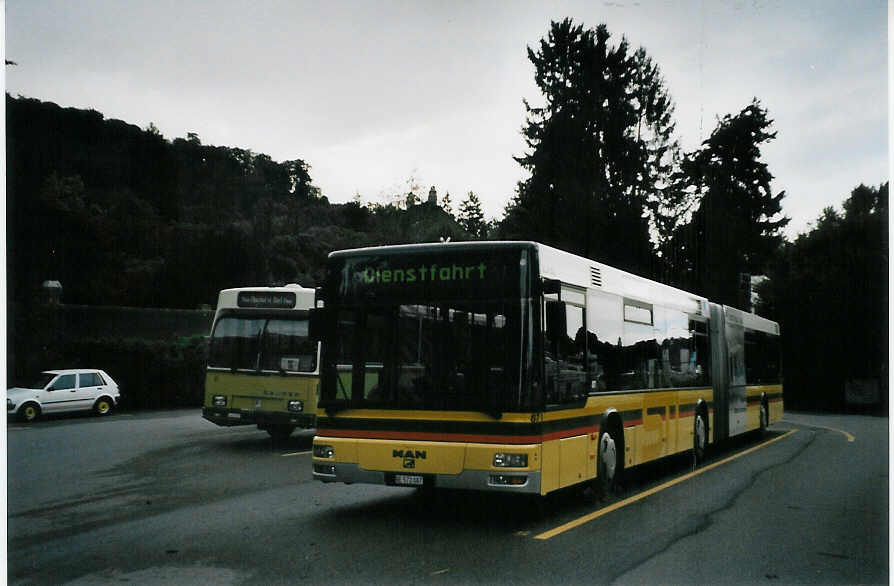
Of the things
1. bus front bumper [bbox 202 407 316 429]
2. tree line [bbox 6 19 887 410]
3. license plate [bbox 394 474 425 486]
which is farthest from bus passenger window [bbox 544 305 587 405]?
tree line [bbox 6 19 887 410]

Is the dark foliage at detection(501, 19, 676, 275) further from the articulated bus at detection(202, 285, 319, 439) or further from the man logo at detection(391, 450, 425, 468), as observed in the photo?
the man logo at detection(391, 450, 425, 468)

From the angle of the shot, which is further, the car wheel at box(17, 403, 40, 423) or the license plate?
the car wheel at box(17, 403, 40, 423)

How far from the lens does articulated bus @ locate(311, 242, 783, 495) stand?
8.23 metres

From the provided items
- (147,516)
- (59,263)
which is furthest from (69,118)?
(147,516)

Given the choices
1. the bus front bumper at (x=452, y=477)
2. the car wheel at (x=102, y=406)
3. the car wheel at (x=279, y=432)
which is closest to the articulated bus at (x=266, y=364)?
the car wheel at (x=279, y=432)

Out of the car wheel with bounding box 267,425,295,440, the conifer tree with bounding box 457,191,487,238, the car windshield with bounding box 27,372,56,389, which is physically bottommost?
the car wheel with bounding box 267,425,295,440

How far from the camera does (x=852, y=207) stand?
42.5m

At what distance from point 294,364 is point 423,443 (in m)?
7.91

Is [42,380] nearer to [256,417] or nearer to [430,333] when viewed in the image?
[256,417]

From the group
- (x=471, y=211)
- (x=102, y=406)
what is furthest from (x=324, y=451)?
(x=471, y=211)

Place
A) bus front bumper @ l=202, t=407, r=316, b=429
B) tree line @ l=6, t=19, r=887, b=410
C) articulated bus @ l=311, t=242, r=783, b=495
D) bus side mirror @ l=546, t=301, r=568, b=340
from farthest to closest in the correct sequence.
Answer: tree line @ l=6, t=19, r=887, b=410 < bus front bumper @ l=202, t=407, r=316, b=429 < bus side mirror @ l=546, t=301, r=568, b=340 < articulated bus @ l=311, t=242, r=783, b=495

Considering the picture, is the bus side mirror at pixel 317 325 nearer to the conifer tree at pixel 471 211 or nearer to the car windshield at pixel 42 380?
the car windshield at pixel 42 380

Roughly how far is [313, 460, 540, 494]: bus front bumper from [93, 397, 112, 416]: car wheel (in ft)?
57.2

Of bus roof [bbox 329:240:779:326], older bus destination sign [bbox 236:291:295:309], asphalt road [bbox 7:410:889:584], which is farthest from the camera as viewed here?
older bus destination sign [bbox 236:291:295:309]
